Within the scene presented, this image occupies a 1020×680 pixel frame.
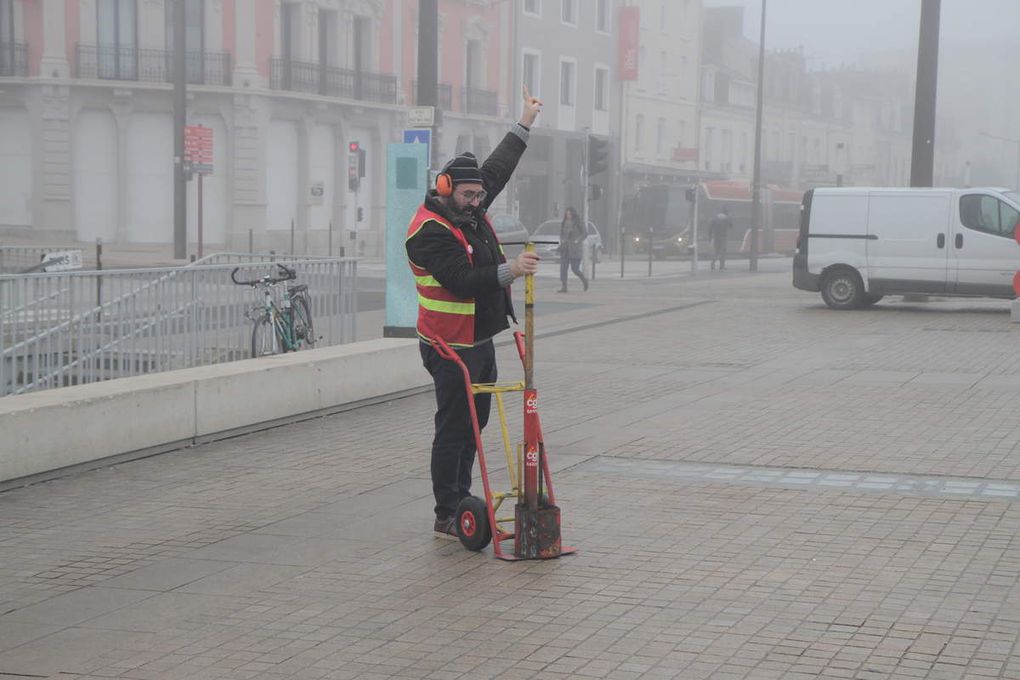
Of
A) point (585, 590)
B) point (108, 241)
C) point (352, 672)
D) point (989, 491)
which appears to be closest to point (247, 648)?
point (352, 672)

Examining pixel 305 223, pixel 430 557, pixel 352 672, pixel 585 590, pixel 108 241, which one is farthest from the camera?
pixel 305 223

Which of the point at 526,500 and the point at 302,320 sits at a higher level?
the point at 302,320

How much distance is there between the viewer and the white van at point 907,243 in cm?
2125

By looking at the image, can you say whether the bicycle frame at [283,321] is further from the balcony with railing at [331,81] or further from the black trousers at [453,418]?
the balcony with railing at [331,81]

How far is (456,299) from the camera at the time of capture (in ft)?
22.8

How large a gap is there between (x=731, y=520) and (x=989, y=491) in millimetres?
1635

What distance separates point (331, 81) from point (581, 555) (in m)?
42.7

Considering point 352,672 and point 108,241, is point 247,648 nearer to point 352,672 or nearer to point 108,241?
point 352,672

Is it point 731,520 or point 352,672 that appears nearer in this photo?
→ point 352,672

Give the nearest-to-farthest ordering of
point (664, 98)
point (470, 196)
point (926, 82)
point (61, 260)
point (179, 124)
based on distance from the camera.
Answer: point (470, 196), point (61, 260), point (926, 82), point (179, 124), point (664, 98)

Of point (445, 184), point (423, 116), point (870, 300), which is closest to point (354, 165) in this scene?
point (870, 300)

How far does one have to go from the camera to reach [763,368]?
1436 cm

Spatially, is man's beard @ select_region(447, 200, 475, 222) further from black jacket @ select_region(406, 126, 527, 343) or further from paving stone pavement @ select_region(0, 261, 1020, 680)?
paving stone pavement @ select_region(0, 261, 1020, 680)

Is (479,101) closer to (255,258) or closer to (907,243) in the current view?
(907,243)
